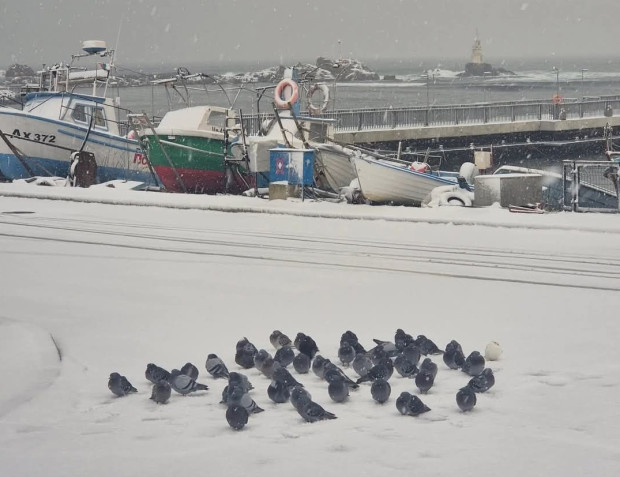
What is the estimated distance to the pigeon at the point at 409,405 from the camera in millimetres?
5996

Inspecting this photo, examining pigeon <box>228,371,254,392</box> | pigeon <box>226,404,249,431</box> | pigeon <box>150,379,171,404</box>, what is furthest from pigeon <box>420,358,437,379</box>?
pigeon <box>150,379,171,404</box>

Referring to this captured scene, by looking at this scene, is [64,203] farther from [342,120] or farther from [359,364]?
[342,120]

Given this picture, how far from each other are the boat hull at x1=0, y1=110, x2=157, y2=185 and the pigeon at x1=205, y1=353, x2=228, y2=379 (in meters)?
21.4

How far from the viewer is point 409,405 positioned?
19.7 feet

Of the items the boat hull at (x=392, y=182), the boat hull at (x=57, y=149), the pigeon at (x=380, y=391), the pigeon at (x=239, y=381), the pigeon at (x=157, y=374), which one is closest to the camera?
the pigeon at (x=380, y=391)

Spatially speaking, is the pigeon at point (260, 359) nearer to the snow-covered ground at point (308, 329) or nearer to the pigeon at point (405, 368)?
the snow-covered ground at point (308, 329)

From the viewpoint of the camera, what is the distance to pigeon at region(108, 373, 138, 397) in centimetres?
641

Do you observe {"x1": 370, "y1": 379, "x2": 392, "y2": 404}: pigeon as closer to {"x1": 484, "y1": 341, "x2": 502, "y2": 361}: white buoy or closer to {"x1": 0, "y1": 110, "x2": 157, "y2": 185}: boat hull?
{"x1": 484, "y1": 341, "x2": 502, "y2": 361}: white buoy

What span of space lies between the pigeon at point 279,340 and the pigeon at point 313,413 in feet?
5.58

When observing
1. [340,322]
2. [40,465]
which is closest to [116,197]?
[340,322]

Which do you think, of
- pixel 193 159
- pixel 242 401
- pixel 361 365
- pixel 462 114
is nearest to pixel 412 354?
pixel 361 365

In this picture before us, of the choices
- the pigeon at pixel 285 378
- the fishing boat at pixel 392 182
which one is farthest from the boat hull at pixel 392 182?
the pigeon at pixel 285 378

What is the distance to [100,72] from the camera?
30922mm

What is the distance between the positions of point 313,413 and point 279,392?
43 centimetres
